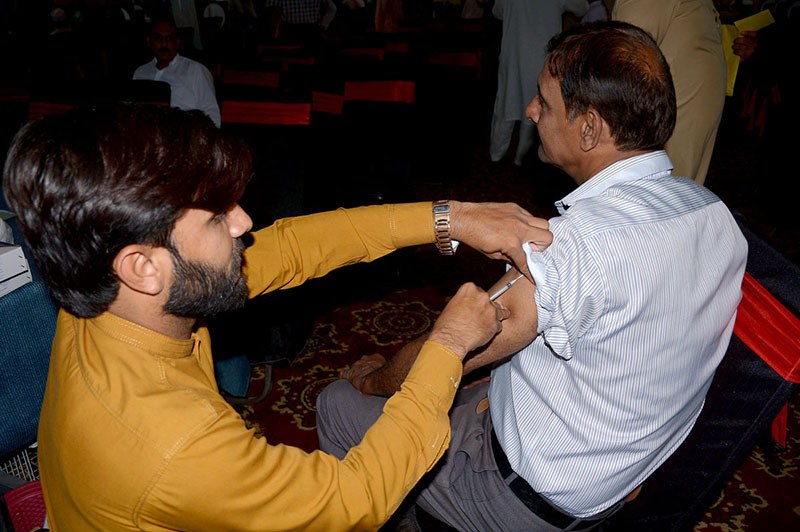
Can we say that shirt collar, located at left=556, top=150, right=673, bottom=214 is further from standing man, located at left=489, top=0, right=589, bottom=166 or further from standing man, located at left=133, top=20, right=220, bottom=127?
standing man, located at left=489, top=0, right=589, bottom=166

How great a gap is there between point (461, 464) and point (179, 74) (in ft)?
11.9

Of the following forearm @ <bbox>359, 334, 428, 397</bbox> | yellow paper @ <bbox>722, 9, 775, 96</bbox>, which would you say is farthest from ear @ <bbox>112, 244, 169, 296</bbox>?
yellow paper @ <bbox>722, 9, 775, 96</bbox>

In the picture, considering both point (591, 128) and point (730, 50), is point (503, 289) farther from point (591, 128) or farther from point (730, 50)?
point (730, 50)

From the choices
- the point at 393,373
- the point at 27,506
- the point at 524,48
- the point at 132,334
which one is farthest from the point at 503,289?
the point at 524,48

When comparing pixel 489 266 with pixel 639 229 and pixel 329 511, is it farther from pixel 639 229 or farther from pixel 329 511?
pixel 329 511

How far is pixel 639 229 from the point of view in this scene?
1020 mm

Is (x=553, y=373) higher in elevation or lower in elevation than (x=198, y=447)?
lower

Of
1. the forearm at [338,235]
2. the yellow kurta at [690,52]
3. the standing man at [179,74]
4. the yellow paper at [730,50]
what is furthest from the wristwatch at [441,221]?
→ the standing man at [179,74]

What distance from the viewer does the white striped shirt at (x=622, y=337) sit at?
3.28ft

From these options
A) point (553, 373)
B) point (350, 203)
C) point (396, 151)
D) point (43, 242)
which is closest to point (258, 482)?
point (43, 242)

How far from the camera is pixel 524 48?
16.2 ft

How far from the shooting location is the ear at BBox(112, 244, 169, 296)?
82 cm

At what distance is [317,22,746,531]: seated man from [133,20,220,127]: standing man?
10.4 ft

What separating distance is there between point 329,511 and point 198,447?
210 mm
